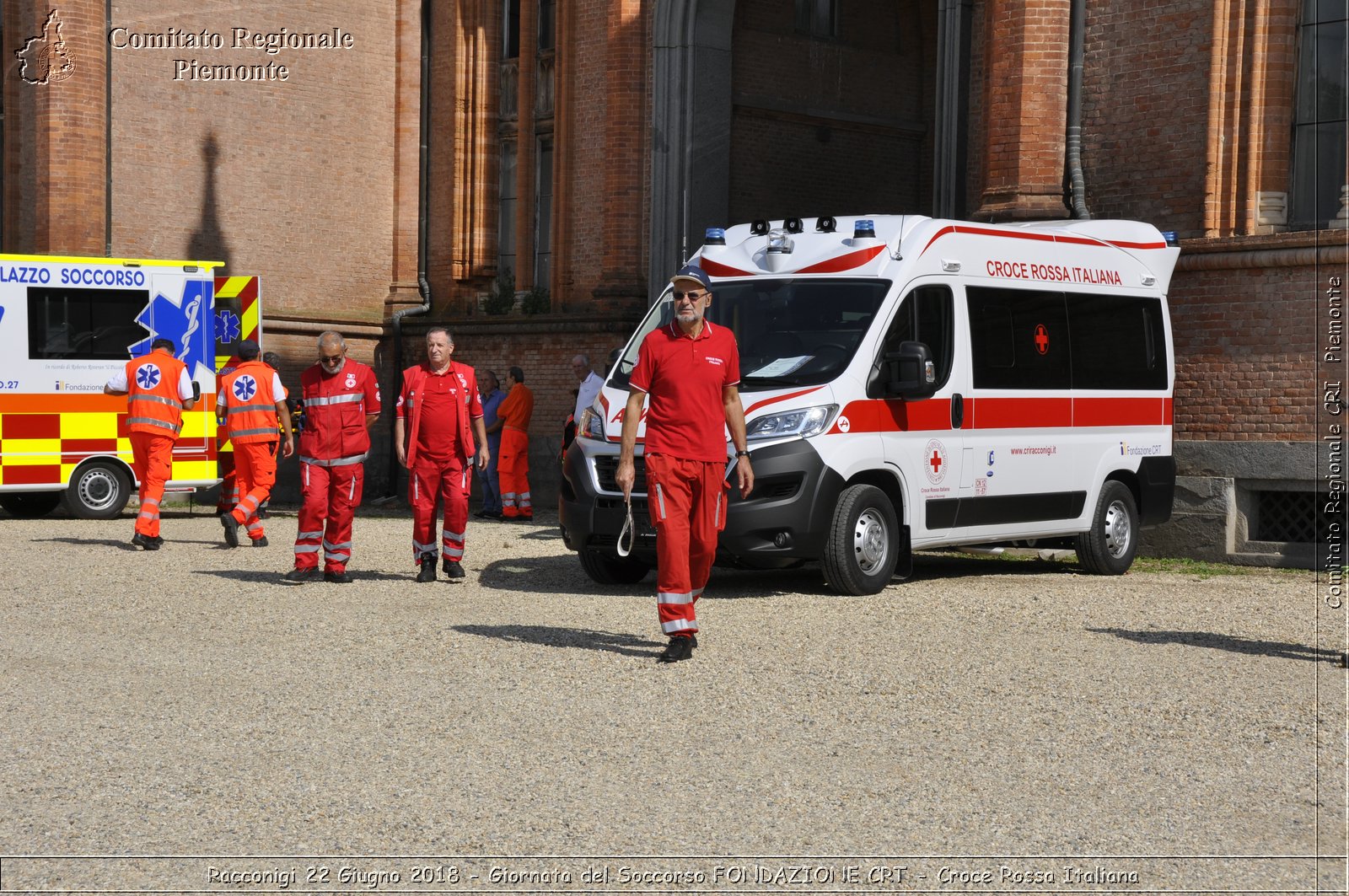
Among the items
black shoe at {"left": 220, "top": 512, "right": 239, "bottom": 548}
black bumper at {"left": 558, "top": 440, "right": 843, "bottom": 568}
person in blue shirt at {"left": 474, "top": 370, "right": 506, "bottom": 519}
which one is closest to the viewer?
black bumper at {"left": 558, "top": 440, "right": 843, "bottom": 568}

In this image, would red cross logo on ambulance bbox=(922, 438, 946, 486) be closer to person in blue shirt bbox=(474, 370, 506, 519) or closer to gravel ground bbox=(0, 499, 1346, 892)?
gravel ground bbox=(0, 499, 1346, 892)

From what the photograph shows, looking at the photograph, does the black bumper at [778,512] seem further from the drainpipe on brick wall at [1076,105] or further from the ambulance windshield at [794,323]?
the drainpipe on brick wall at [1076,105]

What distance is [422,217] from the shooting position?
83.7 ft

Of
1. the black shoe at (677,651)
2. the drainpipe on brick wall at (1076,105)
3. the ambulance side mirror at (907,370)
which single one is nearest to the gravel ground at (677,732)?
the black shoe at (677,651)

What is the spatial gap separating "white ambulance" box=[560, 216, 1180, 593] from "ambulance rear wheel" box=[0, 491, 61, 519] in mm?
9859

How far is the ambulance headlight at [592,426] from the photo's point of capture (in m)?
11.5

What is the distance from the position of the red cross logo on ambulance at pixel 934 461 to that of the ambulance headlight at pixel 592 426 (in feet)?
7.39

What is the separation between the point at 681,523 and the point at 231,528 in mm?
7484

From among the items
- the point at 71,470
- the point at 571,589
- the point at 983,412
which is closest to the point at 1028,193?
the point at 983,412

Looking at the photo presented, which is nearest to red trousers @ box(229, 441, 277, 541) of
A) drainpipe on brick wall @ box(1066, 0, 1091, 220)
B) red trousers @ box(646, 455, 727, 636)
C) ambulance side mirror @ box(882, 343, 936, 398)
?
ambulance side mirror @ box(882, 343, 936, 398)

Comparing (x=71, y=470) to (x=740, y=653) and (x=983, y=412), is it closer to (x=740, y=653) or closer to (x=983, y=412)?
(x=983, y=412)

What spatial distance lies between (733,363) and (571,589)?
3.49 meters

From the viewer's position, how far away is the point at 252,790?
5723 millimetres

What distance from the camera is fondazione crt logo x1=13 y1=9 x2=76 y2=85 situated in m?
22.7
